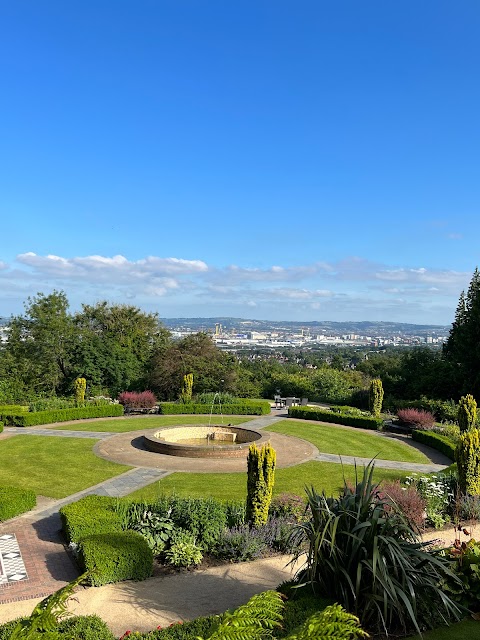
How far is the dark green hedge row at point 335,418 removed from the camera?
2305cm

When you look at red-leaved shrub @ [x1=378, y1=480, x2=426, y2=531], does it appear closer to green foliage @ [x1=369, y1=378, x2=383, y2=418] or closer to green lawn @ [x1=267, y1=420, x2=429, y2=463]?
green lawn @ [x1=267, y1=420, x2=429, y2=463]

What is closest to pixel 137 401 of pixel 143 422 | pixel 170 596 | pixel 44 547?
pixel 143 422

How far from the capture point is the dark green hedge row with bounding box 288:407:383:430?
907 inches

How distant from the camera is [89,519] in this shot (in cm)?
858

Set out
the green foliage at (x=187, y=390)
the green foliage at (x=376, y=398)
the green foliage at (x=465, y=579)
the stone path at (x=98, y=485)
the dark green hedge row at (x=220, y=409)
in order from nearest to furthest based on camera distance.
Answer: the green foliage at (x=465, y=579)
the stone path at (x=98, y=485)
the green foliage at (x=376, y=398)
the dark green hedge row at (x=220, y=409)
the green foliage at (x=187, y=390)

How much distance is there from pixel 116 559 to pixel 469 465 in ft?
25.6

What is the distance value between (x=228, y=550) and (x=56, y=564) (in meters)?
2.86

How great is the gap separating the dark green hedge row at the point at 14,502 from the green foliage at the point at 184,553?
4.19m

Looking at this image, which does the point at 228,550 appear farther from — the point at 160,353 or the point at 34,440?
the point at 160,353

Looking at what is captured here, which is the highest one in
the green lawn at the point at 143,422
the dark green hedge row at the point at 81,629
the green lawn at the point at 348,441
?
the dark green hedge row at the point at 81,629

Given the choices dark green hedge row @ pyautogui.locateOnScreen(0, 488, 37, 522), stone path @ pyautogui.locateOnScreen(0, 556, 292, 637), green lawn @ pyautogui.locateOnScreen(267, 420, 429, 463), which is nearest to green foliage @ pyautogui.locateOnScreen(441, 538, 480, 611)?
stone path @ pyautogui.locateOnScreen(0, 556, 292, 637)

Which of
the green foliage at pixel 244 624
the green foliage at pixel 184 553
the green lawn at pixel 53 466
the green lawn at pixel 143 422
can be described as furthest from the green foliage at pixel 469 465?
the green lawn at pixel 143 422

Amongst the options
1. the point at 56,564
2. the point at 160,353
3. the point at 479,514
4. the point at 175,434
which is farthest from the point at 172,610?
the point at 160,353

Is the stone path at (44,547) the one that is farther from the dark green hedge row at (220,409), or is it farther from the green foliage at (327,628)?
the dark green hedge row at (220,409)
